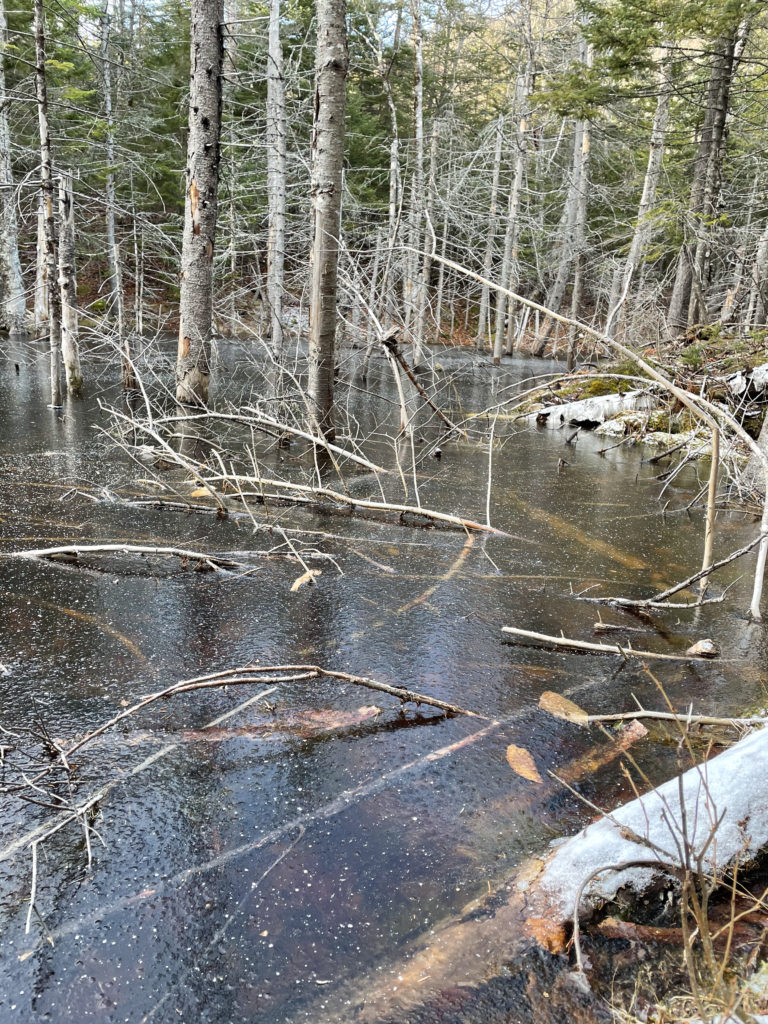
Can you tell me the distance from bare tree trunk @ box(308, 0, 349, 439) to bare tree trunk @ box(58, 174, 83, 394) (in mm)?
5650

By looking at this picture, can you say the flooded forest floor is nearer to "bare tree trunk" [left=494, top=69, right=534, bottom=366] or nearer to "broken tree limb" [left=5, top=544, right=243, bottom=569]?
"broken tree limb" [left=5, top=544, right=243, bottom=569]

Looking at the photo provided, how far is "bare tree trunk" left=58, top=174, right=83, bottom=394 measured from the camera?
38.5ft

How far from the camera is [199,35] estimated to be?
23.7 ft

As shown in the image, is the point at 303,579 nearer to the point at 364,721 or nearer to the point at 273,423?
the point at 364,721

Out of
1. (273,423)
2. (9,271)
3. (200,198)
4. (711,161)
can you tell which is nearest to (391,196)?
(711,161)

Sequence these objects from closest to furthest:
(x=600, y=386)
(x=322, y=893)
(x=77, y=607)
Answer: (x=322, y=893)
(x=77, y=607)
(x=600, y=386)

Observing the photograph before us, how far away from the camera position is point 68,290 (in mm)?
12164

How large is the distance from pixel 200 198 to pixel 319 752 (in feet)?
22.1

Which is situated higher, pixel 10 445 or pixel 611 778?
pixel 10 445

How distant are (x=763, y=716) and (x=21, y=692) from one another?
3749 mm

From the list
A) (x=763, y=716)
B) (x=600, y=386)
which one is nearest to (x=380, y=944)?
(x=763, y=716)

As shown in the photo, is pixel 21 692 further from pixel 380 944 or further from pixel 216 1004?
pixel 380 944

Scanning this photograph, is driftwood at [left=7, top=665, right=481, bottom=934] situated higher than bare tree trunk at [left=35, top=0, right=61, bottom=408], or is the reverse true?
bare tree trunk at [left=35, top=0, right=61, bottom=408]

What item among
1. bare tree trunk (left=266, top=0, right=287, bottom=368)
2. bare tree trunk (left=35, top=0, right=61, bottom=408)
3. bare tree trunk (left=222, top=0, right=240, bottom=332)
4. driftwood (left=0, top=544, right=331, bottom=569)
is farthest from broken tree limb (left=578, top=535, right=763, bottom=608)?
bare tree trunk (left=35, top=0, right=61, bottom=408)
